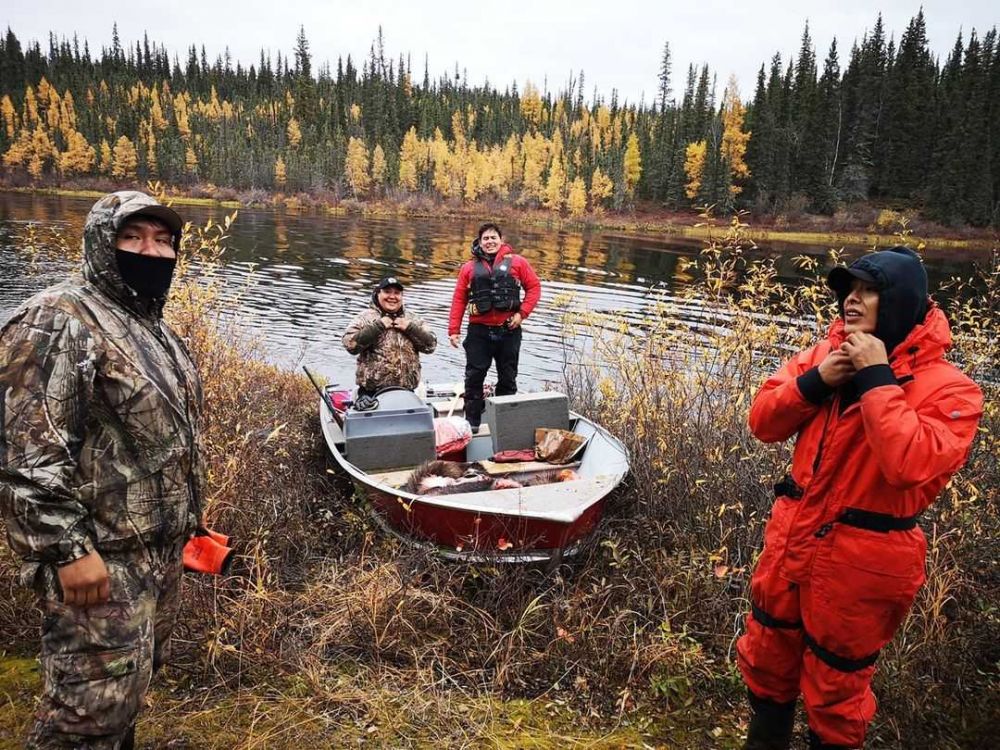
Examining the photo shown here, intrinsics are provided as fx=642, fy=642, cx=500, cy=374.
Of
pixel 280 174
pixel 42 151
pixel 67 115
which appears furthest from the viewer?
pixel 67 115

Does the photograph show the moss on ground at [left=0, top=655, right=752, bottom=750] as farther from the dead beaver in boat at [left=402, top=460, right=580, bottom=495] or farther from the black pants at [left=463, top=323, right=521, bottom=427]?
the black pants at [left=463, top=323, right=521, bottom=427]

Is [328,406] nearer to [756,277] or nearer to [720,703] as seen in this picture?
[756,277]

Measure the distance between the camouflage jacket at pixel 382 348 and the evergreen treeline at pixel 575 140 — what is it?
54.7 m

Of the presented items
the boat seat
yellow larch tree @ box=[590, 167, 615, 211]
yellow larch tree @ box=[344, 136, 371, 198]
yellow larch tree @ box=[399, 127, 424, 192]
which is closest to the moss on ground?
the boat seat

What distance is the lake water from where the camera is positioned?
43.9ft

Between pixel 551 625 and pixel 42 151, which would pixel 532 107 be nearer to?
pixel 42 151

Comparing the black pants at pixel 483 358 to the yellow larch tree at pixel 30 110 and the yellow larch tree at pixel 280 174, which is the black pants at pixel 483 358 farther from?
the yellow larch tree at pixel 30 110

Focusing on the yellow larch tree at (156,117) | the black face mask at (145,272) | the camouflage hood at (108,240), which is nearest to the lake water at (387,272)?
the black face mask at (145,272)

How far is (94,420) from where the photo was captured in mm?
1930

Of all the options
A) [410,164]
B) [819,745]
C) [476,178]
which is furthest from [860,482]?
[410,164]

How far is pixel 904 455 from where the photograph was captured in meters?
2.01

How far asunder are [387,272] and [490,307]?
1901cm

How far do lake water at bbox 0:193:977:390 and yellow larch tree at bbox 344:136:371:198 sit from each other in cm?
2783

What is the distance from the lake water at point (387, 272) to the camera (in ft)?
43.9
